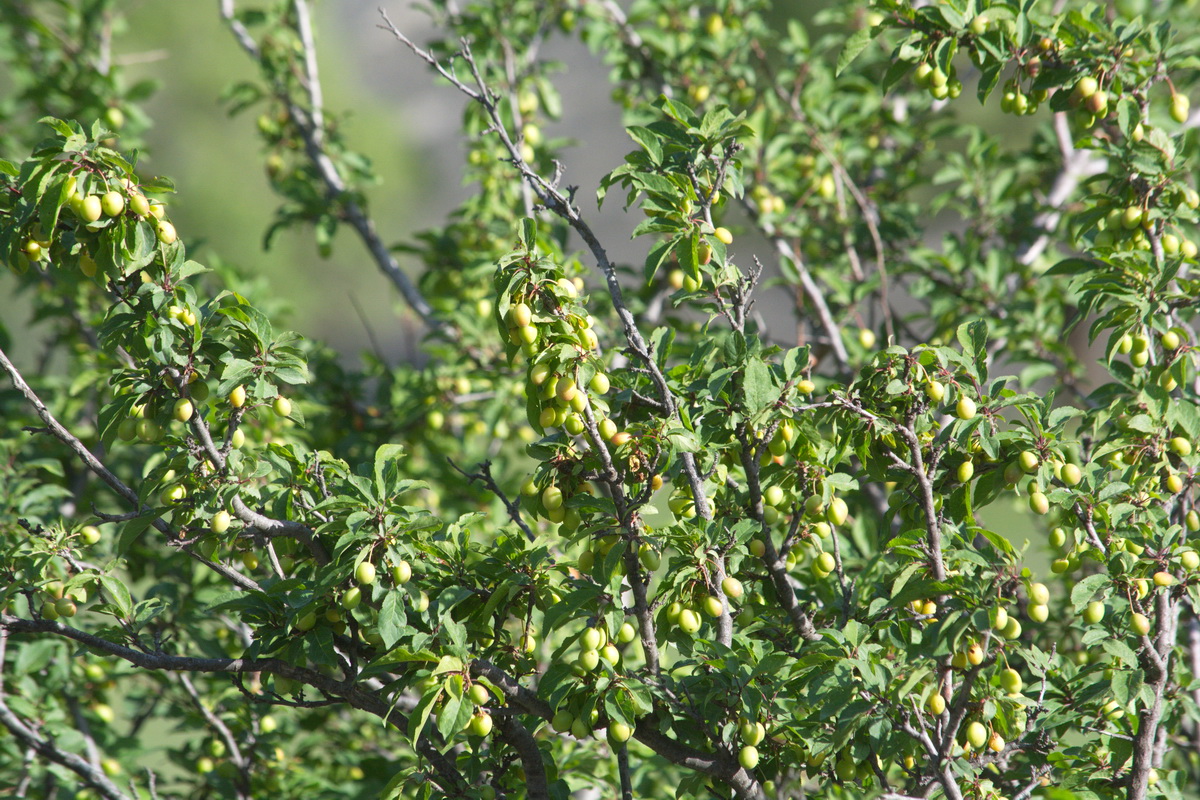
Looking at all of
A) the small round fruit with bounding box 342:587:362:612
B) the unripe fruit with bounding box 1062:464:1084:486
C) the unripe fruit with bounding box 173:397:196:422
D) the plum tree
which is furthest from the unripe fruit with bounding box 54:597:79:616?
the unripe fruit with bounding box 1062:464:1084:486

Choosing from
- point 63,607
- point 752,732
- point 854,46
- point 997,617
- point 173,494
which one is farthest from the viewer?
point 854,46

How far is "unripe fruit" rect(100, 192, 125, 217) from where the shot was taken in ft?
5.48

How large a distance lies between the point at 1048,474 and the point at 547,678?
1000 mm

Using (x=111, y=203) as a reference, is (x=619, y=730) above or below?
below

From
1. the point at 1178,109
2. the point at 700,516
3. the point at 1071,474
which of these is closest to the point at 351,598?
the point at 700,516

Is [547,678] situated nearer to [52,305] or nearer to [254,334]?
[254,334]

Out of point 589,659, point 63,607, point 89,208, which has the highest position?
point 89,208

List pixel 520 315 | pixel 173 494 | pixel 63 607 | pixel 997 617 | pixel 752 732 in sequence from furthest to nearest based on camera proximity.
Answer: pixel 63 607 < pixel 173 494 < pixel 752 732 < pixel 520 315 < pixel 997 617

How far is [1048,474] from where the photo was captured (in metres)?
1.76

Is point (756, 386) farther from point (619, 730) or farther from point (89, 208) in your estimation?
point (89, 208)

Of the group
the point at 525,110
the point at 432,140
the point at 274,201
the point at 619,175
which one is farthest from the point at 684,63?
the point at 432,140

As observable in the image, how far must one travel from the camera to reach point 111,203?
1.67 m

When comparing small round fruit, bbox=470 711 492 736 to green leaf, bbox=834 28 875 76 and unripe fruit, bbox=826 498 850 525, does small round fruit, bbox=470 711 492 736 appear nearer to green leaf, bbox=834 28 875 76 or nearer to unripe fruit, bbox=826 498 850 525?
unripe fruit, bbox=826 498 850 525

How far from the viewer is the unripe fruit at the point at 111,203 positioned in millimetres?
1670
